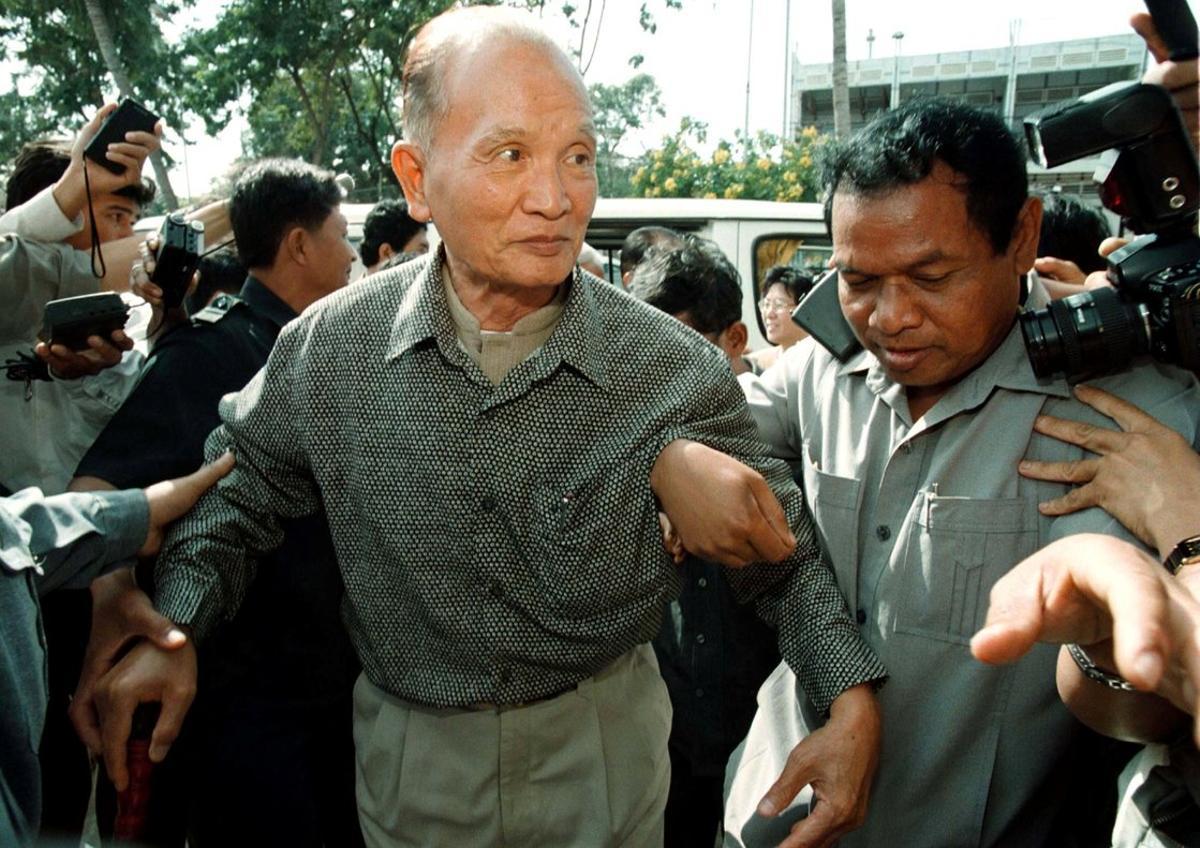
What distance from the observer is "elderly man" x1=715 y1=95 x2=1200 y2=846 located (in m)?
1.65

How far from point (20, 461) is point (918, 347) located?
2781mm

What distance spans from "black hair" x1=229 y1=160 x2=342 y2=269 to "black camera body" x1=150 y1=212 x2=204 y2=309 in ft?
0.56

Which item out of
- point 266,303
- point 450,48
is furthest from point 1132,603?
point 266,303

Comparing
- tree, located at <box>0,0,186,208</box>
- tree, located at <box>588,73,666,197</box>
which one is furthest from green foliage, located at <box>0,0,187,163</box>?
tree, located at <box>588,73,666,197</box>

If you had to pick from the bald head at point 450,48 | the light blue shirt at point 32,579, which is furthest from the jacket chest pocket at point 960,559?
the light blue shirt at point 32,579

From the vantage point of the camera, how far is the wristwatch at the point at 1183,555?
1.41m

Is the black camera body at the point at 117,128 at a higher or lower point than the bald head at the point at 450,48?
lower

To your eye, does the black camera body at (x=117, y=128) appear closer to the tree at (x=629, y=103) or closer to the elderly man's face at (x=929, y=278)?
the elderly man's face at (x=929, y=278)

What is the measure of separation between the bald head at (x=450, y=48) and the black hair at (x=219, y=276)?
10.2 feet

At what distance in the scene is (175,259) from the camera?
2832 millimetres

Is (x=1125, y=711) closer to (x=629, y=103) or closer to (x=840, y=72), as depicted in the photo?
(x=840, y=72)

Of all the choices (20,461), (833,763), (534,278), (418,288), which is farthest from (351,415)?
(20,461)

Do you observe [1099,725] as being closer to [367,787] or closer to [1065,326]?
[1065,326]

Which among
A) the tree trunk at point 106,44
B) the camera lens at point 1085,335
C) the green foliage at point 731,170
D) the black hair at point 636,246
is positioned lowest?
the green foliage at point 731,170
